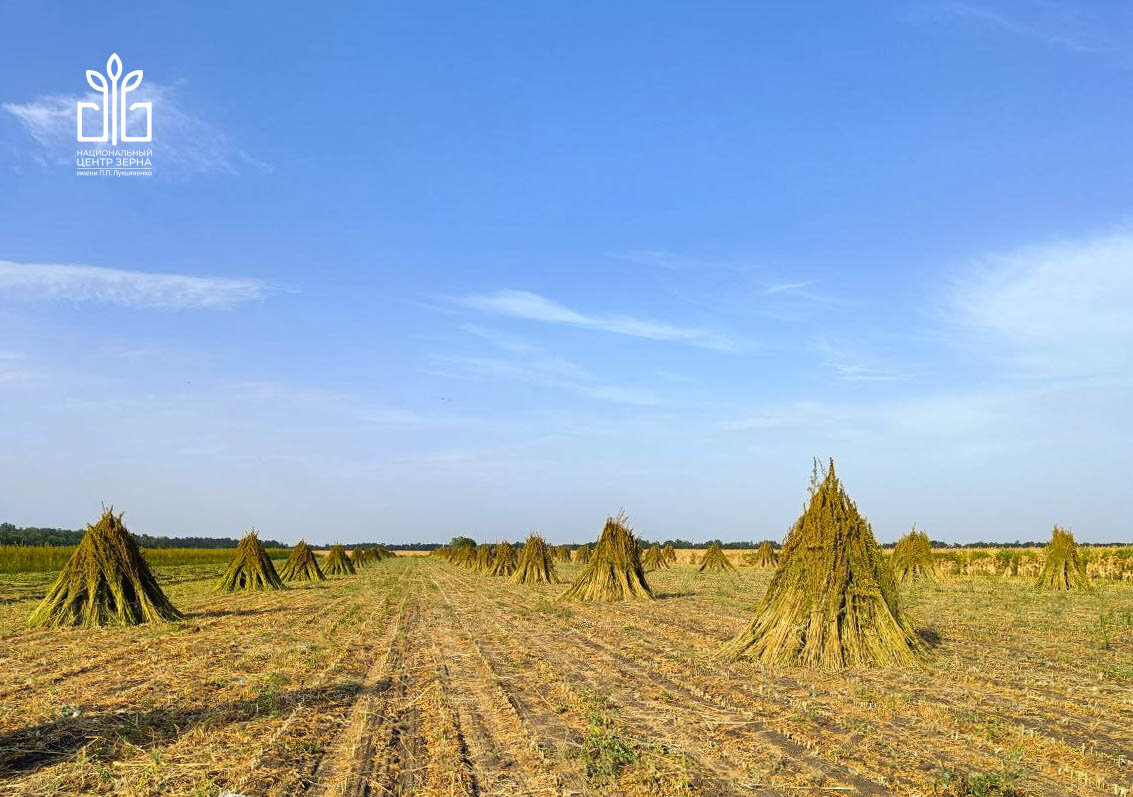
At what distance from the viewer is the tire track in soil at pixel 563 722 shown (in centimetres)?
593

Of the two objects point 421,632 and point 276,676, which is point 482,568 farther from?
point 276,676

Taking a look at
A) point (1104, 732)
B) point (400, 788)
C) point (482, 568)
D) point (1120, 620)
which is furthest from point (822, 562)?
point (482, 568)

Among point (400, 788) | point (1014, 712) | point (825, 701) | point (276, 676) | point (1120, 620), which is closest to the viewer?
point (400, 788)

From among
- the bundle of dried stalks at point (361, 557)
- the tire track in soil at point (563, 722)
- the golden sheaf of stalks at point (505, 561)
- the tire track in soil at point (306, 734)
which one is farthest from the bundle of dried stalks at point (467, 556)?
the tire track in soil at point (563, 722)

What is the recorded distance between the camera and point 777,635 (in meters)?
11.6

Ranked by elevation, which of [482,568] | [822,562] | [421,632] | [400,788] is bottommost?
[482,568]

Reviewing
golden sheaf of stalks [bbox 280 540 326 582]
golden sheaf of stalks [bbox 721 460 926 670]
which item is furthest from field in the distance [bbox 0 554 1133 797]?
golden sheaf of stalks [bbox 280 540 326 582]

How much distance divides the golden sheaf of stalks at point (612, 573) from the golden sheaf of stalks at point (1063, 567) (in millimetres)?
18109

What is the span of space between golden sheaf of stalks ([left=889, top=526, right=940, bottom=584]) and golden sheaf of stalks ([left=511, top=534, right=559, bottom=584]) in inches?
695

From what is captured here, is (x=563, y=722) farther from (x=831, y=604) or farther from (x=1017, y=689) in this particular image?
(x=1017, y=689)

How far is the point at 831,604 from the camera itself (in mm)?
11562

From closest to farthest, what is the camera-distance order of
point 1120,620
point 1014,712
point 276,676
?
1. point 1014,712
2. point 276,676
3. point 1120,620

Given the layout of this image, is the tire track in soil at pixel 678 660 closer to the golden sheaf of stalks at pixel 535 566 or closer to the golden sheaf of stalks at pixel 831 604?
the golden sheaf of stalks at pixel 831 604

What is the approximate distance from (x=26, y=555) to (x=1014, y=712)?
60606mm
